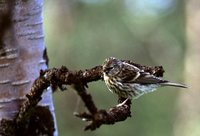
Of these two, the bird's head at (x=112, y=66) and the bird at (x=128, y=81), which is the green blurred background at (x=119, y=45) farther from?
the bird's head at (x=112, y=66)

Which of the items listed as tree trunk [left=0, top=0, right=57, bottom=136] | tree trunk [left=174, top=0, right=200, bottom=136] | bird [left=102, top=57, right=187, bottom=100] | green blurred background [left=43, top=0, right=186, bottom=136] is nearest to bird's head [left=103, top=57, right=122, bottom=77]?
bird [left=102, top=57, right=187, bottom=100]

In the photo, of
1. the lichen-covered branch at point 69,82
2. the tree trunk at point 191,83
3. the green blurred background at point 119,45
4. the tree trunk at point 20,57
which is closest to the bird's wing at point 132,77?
the tree trunk at point 20,57

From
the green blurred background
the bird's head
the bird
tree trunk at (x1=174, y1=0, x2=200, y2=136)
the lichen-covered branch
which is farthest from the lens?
the green blurred background

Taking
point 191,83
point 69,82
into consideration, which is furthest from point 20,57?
point 191,83

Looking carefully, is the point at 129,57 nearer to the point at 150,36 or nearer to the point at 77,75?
the point at 150,36

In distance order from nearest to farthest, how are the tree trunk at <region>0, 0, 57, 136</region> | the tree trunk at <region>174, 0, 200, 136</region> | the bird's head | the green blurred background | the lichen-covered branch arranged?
1. the lichen-covered branch
2. the tree trunk at <region>0, 0, 57, 136</region>
3. the bird's head
4. the tree trunk at <region>174, 0, 200, 136</region>
5. the green blurred background

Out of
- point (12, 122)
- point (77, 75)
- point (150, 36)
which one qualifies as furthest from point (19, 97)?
point (150, 36)

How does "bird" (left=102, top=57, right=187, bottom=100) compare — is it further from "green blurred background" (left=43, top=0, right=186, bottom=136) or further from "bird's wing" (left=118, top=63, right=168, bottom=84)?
"green blurred background" (left=43, top=0, right=186, bottom=136)
